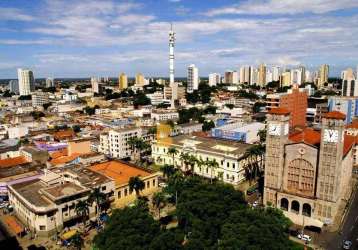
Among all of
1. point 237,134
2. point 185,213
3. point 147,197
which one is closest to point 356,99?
point 237,134

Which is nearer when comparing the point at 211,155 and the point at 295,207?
the point at 295,207

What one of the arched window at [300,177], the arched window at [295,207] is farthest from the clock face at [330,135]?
the arched window at [295,207]

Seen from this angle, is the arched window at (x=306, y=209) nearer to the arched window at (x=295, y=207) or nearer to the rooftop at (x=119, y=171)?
the arched window at (x=295, y=207)

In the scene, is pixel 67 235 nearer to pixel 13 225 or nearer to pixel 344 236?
pixel 13 225

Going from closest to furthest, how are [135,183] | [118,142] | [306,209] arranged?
[306,209]
[135,183]
[118,142]

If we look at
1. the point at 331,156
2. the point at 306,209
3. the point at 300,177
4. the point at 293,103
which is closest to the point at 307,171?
the point at 300,177

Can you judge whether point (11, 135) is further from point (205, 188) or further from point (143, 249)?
point (143, 249)
